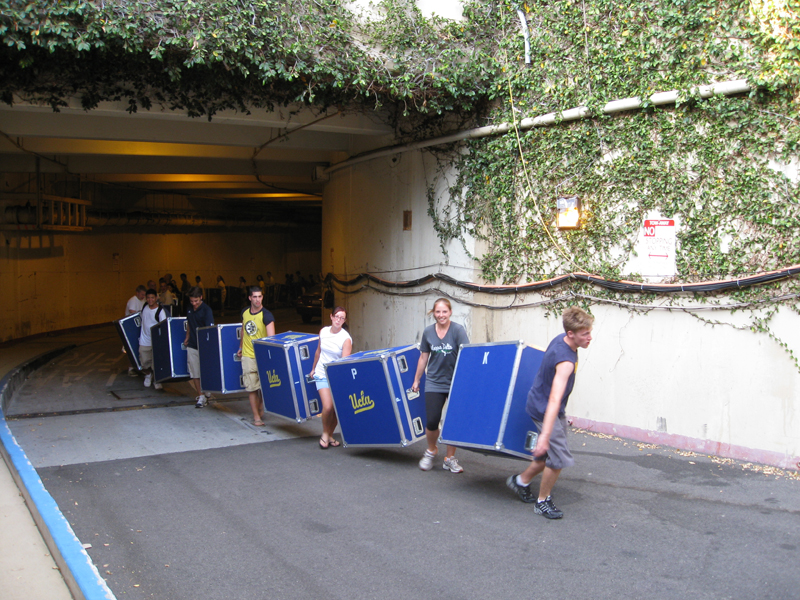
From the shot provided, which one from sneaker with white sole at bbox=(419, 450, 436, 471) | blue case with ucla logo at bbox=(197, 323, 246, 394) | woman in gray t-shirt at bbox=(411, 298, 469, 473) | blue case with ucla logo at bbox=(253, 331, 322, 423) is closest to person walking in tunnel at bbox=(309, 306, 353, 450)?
blue case with ucla logo at bbox=(253, 331, 322, 423)

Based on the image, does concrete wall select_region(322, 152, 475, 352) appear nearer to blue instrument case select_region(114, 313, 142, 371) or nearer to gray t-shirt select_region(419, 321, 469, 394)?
gray t-shirt select_region(419, 321, 469, 394)

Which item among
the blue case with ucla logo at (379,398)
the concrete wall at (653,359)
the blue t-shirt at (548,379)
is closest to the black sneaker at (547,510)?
the blue t-shirt at (548,379)

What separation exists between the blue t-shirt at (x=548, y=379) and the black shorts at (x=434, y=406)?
1260 mm

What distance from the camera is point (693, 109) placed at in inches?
277

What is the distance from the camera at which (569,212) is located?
26.9ft

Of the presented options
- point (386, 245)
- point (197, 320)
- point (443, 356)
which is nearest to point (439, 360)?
point (443, 356)

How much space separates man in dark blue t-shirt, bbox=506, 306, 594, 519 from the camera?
4.93 metres

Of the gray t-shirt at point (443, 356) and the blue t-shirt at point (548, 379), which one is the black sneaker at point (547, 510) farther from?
the gray t-shirt at point (443, 356)

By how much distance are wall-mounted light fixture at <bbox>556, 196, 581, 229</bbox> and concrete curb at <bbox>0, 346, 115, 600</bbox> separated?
6168 millimetres

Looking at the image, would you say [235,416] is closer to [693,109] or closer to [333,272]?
[333,272]

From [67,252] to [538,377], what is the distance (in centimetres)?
1942

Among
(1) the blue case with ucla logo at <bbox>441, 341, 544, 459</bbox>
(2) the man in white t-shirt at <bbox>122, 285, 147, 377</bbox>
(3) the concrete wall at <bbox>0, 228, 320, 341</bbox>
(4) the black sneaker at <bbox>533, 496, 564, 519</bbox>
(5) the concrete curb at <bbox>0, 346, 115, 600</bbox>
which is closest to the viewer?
(5) the concrete curb at <bbox>0, 346, 115, 600</bbox>

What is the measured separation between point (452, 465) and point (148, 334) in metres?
7.03

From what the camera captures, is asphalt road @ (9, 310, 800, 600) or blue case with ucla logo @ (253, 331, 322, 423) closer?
asphalt road @ (9, 310, 800, 600)
